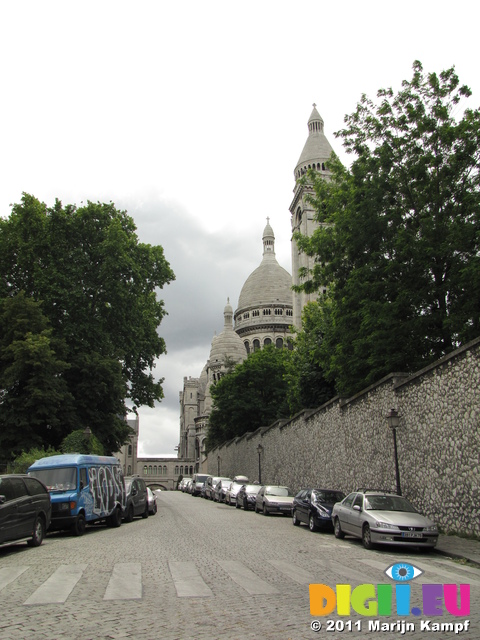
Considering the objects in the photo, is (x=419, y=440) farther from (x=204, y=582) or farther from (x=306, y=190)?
(x=306, y=190)

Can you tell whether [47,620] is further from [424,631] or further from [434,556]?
[434,556]

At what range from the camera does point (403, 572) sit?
9422 millimetres

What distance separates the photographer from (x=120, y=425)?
114ft

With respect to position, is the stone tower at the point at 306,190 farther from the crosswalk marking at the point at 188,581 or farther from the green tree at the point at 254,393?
the crosswalk marking at the point at 188,581

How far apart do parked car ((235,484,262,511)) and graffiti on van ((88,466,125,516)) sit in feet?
31.9

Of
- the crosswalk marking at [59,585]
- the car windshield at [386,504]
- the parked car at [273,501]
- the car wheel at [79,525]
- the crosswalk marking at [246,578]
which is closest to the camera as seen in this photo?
the crosswalk marking at [59,585]

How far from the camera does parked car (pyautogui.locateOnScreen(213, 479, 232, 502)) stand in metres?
36.6

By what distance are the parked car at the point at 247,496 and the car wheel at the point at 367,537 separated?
1465cm

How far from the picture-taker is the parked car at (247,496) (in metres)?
28.5

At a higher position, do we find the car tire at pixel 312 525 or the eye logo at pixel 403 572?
the car tire at pixel 312 525

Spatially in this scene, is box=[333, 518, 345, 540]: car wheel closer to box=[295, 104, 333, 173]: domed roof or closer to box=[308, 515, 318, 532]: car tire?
box=[308, 515, 318, 532]: car tire

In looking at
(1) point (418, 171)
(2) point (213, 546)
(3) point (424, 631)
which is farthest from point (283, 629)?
(1) point (418, 171)

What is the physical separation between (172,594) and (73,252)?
29381mm

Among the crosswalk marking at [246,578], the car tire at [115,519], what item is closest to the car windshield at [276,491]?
the car tire at [115,519]
